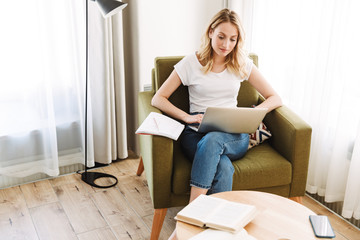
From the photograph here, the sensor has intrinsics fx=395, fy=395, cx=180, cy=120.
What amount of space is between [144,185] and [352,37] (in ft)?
5.07

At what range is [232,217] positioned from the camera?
1415mm

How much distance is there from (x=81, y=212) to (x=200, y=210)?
3.60ft

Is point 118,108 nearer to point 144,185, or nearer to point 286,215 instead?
point 144,185

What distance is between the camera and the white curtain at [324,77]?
2137mm

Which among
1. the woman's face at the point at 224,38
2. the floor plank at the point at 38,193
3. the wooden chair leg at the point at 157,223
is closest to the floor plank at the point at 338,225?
the wooden chair leg at the point at 157,223

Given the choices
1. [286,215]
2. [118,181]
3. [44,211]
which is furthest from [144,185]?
[286,215]

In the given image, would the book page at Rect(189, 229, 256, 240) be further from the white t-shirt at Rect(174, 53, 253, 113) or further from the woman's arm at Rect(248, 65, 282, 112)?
the woman's arm at Rect(248, 65, 282, 112)

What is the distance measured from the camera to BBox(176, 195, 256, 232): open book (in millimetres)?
1381

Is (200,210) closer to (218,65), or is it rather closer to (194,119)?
(194,119)

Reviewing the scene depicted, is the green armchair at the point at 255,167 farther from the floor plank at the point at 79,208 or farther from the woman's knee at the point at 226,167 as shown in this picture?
the floor plank at the point at 79,208

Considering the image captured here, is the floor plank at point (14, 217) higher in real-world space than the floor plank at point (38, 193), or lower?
lower

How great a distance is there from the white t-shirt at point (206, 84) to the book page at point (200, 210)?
78 centimetres

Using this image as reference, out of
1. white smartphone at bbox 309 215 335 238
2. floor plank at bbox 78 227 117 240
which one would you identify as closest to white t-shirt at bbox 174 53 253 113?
floor plank at bbox 78 227 117 240

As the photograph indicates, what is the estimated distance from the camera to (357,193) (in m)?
2.20
